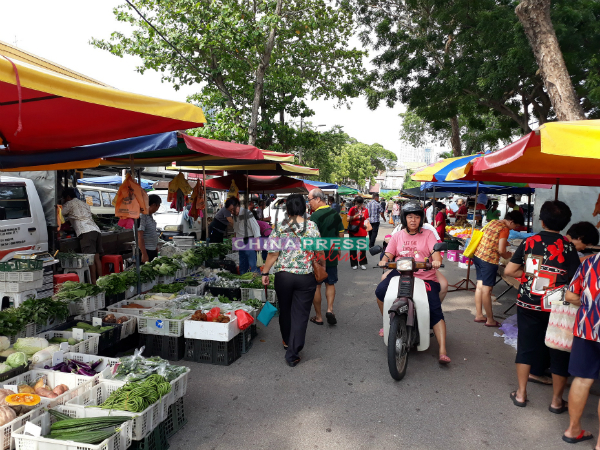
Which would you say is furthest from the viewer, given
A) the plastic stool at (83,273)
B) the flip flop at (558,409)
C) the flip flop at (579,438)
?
the plastic stool at (83,273)

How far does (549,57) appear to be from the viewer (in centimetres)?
780

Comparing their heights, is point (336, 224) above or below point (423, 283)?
above

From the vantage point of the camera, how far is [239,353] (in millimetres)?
5086

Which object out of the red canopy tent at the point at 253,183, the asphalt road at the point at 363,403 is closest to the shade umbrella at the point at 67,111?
the asphalt road at the point at 363,403

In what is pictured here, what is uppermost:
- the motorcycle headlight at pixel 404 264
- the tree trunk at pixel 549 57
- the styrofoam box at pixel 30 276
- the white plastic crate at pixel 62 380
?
the tree trunk at pixel 549 57

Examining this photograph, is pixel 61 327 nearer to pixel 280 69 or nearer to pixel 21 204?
pixel 21 204

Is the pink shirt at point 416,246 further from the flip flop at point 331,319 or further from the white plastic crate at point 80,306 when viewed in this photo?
the white plastic crate at point 80,306

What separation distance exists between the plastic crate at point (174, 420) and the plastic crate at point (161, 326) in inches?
54.0

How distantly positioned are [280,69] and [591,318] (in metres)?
15.6

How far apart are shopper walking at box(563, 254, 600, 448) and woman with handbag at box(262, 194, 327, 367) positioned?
8.24ft

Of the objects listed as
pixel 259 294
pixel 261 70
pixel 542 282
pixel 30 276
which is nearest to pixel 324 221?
pixel 259 294

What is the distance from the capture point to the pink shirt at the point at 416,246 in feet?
15.4

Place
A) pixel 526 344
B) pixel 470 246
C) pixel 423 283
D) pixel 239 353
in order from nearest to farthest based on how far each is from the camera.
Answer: pixel 526 344
pixel 423 283
pixel 239 353
pixel 470 246

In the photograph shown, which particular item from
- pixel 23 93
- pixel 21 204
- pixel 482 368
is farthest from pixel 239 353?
pixel 21 204
